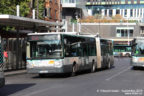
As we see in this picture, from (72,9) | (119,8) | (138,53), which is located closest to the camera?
(138,53)

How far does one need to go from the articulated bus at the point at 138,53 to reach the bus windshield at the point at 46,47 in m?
9.81

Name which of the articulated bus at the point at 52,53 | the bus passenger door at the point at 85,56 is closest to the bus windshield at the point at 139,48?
the bus passenger door at the point at 85,56

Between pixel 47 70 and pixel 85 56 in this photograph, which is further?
pixel 85 56

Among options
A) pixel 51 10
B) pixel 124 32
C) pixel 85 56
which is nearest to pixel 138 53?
pixel 85 56

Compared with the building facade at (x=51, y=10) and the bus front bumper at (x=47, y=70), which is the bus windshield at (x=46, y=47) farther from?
the building facade at (x=51, y=10)

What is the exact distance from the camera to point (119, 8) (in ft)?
375

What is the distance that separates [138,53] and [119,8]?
3487 inches

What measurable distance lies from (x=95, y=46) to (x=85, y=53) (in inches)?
120

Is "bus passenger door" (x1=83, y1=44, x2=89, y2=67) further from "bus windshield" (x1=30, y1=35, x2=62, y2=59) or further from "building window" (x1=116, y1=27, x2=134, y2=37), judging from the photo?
"building window" (x1=116, y1=27, x2=134, y2=37)

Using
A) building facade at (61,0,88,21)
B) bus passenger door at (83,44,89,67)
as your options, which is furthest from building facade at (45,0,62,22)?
bus passenger door at (83,44,89,67)

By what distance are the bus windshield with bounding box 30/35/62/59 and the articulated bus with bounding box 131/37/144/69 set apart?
9.81m

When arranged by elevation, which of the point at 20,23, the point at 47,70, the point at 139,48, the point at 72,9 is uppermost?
the point at 72,9

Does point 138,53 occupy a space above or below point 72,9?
below

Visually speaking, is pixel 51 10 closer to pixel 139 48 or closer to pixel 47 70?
pixel 139 48
